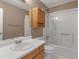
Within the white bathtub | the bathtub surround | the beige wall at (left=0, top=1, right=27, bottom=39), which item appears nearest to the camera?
the beige wall at (left=0, top=1, right=27, bottom=39)

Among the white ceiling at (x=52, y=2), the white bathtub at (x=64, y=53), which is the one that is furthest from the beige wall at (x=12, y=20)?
the white ceiling at (x=52, y=2)

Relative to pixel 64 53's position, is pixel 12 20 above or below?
above

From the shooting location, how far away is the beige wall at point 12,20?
151cm

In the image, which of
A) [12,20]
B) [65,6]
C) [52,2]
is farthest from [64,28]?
[12,20]

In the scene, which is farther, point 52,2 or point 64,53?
point 52,2

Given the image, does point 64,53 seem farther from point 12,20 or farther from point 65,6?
point 12,20

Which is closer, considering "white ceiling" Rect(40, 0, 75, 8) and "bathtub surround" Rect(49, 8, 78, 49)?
"bathtub surround" Rect(49, 8, 78, 49)

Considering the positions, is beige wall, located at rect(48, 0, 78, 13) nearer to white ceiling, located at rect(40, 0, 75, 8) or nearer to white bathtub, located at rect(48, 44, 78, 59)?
white ceiling, located at rect(40, 0, 75, 8)

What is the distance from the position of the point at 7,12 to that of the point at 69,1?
278cm

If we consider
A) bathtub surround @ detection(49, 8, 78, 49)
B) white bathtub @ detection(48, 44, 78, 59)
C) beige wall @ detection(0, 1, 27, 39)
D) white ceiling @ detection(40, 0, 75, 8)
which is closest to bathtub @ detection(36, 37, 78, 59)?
white bathtub @ detection(48, 44, 78, 59)

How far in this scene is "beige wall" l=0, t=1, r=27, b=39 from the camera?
1.51 m

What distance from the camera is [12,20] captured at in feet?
5.41

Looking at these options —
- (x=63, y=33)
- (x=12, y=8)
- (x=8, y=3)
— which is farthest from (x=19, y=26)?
(x=63, y=33)

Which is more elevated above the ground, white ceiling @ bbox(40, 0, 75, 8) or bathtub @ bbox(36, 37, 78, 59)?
white ceiling @ bbox(40, 0, 75, 8)
